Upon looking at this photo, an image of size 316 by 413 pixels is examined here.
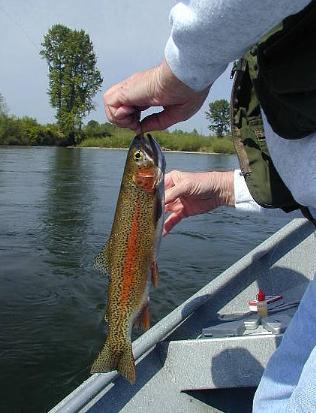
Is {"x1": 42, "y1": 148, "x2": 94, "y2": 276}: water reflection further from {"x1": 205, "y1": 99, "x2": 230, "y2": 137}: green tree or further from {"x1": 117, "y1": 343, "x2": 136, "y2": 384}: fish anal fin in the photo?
{"x1": 205, "y1": 99, "x2": 230, "y2": 137}: green tree

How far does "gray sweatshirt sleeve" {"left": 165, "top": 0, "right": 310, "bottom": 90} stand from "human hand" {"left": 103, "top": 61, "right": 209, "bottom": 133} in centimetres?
8

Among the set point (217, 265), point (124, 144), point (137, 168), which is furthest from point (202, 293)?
point (124, 144)

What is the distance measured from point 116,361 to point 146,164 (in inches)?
36.0

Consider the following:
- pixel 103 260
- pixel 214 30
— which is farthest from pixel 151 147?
pixel 214 30

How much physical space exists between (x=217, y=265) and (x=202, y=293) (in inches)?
245

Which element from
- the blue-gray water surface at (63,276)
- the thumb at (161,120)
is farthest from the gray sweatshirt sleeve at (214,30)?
the blue-gray water surface at (63,276)

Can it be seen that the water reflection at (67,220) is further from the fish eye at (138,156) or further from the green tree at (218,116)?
the green tree at (218,116)

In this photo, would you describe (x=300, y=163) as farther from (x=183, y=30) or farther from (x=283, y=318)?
(x=283, y=318)

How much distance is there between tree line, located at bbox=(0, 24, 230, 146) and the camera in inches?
2613

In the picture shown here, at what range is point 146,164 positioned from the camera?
2.14m

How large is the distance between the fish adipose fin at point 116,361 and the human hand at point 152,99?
1.01m

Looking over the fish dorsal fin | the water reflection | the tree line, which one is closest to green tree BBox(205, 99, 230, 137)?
the tree line

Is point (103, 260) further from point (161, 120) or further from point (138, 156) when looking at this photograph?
point (161, 120)

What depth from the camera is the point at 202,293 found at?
143 inches
